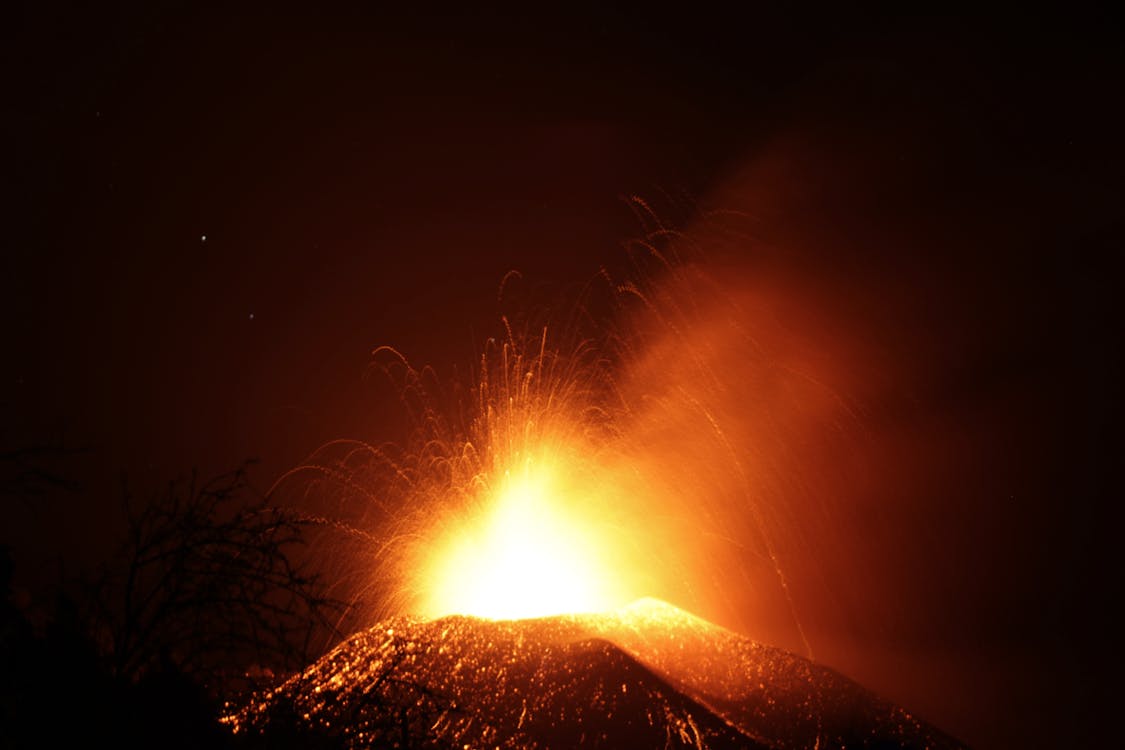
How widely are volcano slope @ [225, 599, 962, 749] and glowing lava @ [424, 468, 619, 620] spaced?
13.3 feet

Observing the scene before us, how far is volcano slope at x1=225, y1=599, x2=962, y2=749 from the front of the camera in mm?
21203

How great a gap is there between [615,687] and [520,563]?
989cm

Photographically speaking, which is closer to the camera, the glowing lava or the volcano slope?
the volcano slope

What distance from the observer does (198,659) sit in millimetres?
8008

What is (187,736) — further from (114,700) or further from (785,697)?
(785,697)

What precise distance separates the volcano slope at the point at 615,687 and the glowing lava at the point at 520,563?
4060 mm

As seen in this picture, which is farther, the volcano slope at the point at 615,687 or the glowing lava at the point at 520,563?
the glowing lava at the point at 520,563

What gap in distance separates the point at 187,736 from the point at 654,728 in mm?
14633

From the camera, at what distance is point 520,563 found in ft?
105

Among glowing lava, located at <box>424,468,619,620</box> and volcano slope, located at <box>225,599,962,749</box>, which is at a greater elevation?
glowing lava, located at <box>424,468,619,620</box>

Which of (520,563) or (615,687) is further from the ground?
(520,563)

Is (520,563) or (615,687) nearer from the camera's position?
(615,687)

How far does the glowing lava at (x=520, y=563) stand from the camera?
3017 centimetres

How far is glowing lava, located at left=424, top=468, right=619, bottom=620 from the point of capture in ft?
99.0
